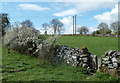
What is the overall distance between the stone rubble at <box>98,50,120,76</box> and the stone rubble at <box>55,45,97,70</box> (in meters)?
0.79

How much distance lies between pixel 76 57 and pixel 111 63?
8.08ft

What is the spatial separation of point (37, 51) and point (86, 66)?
3.96 meters

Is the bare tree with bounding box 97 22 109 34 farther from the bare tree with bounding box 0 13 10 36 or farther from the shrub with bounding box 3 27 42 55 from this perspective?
the shrub with bounding box 3 27 42 55

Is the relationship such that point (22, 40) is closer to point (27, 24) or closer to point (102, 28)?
point (27, 24)

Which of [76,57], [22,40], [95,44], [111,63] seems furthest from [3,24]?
[111,63]

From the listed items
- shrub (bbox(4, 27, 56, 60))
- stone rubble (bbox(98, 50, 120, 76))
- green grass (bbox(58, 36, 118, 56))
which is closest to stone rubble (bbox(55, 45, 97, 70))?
shrub (bbox(4, 27, 56, 60))

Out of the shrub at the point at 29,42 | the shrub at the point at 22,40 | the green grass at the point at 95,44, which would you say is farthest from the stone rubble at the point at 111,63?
the shrub at the point at 22,40

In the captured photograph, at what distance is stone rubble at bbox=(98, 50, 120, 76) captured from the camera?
8367 mm

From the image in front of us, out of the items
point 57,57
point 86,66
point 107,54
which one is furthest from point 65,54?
point 107,54

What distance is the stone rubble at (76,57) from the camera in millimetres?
10250

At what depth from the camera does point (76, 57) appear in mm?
10875

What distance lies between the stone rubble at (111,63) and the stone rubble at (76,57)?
79 cm

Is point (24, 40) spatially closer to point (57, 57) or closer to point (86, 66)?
point (57, 57)

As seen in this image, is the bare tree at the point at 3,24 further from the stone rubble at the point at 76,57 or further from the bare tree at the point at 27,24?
the stone rubble at the point at 76,57
